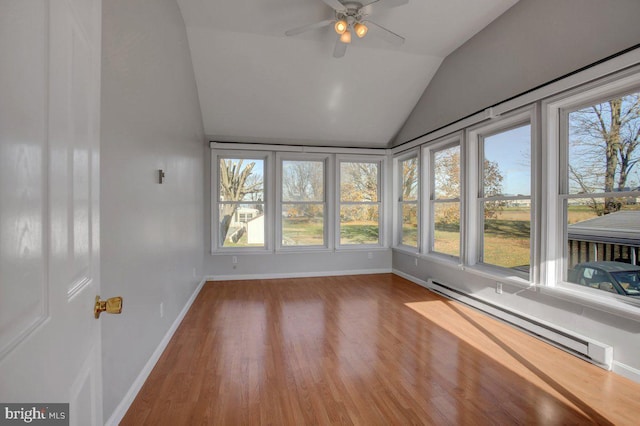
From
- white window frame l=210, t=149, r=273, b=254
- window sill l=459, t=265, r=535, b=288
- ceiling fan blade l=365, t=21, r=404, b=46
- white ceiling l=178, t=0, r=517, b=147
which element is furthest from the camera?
white window frame l=210, t=149, r=273, b=254

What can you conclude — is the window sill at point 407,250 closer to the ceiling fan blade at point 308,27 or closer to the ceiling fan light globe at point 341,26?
the ceiling fan light globe at point 341,26

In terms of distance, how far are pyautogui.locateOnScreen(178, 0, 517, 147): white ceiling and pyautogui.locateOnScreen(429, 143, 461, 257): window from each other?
1108 mm

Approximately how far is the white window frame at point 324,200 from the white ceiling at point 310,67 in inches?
10.4

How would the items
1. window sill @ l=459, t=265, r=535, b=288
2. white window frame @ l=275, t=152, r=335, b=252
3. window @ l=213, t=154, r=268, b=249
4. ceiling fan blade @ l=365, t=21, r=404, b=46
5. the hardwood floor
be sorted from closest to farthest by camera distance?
the hardwood floor, ceiling fan blade @ l=365, t=21, r=404, b=46, window sill @ l=459, t=265, r=535, b=288, window @ l=213, t=154, r=268, b=249, white window frame @ l=275, t=152, r=335, b=252

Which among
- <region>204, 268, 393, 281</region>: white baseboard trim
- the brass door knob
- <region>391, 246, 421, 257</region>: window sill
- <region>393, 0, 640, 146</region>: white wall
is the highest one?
<region>393, 0, 640, 146</region>: white wall

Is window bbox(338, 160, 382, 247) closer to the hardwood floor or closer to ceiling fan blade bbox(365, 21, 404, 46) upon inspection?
the hardwood floor

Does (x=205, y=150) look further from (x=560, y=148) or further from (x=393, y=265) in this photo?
(x=560, y=148)

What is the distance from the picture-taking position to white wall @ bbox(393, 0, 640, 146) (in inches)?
88.0

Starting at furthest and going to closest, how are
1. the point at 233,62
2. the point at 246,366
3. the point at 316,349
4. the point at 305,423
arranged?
1. the point at 233,62
2. the point at 316,349
3. the point at 246,366
4. the point at 305,423

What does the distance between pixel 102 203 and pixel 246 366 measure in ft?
5.15

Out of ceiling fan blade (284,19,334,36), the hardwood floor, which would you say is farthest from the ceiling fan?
the hardwood floor

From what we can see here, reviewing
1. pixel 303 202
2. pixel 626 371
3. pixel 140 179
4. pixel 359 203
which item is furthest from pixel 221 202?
pixel 626 371

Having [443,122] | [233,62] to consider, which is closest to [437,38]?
[443,122]

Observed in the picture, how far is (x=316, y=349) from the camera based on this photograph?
2609 millimetres
